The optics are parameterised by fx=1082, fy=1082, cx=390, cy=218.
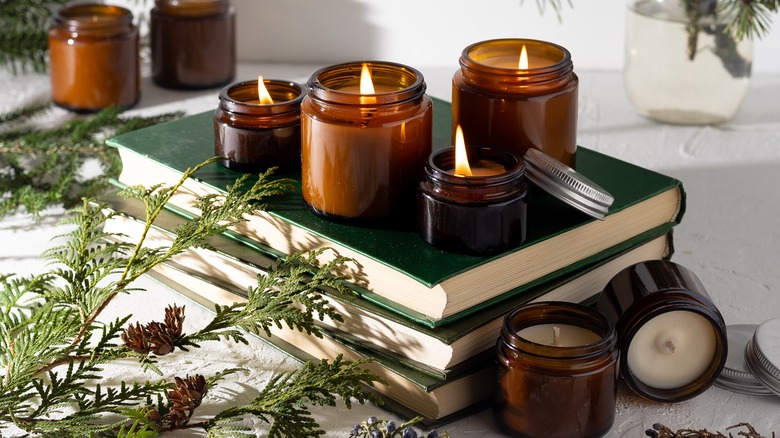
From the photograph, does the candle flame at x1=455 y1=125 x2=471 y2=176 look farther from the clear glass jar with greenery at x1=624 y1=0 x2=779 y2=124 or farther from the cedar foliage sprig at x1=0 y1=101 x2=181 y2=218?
the clear glass jar with greenery at x1=624 y1=0 x2=779 y2=124

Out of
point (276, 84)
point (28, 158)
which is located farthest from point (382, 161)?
point (28, 158)

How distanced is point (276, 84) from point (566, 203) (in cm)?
28

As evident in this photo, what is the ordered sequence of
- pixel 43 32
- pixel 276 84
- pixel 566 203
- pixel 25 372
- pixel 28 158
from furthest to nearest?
pixel 43 32 < pixel 28 158 < pixel 276 84 < pixel 566 203 < pixel 25 372

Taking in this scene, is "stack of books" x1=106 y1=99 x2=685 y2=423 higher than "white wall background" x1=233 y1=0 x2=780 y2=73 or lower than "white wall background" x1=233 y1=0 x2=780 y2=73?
lower

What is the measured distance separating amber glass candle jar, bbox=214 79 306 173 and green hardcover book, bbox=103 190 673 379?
68 mm

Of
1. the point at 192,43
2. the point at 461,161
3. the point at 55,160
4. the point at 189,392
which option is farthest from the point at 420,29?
the point at 189,392

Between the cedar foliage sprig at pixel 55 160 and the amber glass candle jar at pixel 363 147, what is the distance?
Result: 353 millimetres

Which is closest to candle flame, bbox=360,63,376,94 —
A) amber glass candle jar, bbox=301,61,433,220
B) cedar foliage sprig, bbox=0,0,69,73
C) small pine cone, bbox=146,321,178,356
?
amber glass candle jar, bbox=301,61,433,220

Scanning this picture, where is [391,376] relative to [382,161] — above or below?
below

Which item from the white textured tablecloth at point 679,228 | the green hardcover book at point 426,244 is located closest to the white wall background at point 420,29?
the white textured tablecloth at point 679,228

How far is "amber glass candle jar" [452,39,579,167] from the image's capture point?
0.83m

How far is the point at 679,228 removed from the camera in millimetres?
1071

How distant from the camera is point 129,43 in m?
1.36

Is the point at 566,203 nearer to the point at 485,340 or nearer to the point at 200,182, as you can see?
the point at 485,340
